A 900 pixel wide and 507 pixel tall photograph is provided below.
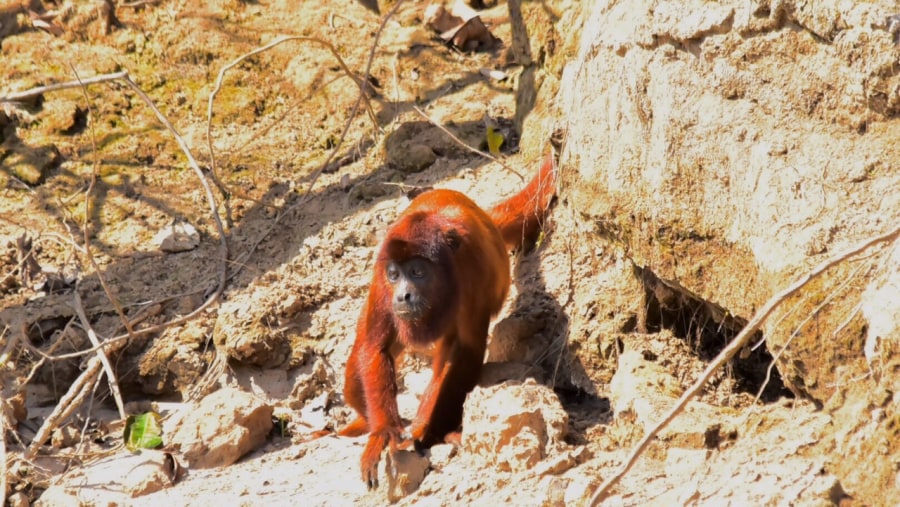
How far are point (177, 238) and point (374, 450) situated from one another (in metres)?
3.16

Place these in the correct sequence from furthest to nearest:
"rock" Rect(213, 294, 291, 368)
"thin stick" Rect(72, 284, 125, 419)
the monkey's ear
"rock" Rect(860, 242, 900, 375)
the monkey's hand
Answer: "rock" Rect(213, 294, 291, 368)
"thin stick" Rect(72, 284, 125, 419)
the monkey's ear
the monkey's hand
"rock" Rect(860, 242, 900, 375)

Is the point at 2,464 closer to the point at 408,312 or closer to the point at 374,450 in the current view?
the point at 374,450

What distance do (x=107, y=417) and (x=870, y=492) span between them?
514 centimetres

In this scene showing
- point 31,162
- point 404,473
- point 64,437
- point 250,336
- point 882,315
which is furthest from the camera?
point 31,162

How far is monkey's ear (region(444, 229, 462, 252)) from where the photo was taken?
6500mm

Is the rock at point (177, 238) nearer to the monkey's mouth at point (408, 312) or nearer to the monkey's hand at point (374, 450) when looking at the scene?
the monkey's mouth at point (408, 312)

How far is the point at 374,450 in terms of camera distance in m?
5.98

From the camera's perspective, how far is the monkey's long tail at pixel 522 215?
23.9 feet

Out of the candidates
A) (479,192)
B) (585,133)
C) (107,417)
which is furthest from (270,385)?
(585,133)

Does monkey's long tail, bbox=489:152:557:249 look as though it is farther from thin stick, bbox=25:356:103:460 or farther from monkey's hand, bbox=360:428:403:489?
thin stick, bbox=25:356:103:460

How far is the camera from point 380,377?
653 cm

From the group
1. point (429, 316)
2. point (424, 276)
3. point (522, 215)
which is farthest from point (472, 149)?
point (429, 316)

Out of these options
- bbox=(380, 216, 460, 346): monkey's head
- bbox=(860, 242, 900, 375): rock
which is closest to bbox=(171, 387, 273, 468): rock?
bbox=(380, 216, 460, 346): monkey's head

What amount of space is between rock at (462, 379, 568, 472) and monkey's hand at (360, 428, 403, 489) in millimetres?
518
